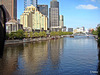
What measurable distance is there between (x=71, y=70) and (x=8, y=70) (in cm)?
923

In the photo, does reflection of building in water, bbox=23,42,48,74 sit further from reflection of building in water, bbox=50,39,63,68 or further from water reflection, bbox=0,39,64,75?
reflection of building in water, bbox=50,39,63,68

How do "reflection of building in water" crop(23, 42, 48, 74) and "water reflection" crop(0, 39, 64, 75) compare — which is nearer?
"water reflection" crop(0, 39, 64, 75)

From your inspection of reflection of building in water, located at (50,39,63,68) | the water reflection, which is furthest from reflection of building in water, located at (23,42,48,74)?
reflection of building in water, located at (50,39,63,68)

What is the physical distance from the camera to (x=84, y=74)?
20625 millimetres

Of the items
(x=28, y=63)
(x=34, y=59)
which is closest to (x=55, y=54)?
(x=34, y=59)

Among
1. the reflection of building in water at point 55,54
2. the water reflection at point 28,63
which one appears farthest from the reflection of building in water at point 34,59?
the reflection of building in water at point 55,54

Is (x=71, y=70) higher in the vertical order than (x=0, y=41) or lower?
lower

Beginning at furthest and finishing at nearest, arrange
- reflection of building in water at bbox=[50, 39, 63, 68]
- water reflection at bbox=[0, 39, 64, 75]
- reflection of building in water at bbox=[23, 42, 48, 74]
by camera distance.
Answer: reflection of building in water at bbox=[50, 39, 63, 68], reflection of building in water at bbox=[23, 42, 48, 74], water reflection at bbox=[0, 39, 64, 75]

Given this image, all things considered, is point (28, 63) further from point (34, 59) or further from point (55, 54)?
point (55, 54)

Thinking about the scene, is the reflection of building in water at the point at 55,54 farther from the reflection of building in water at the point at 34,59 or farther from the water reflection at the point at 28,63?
the reflection of building in water at the point at 34,59

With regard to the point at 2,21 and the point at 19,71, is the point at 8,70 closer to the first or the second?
the point at 19,71

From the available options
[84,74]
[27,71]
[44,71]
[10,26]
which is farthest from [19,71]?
[10,26]

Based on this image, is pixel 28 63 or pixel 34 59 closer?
pixel 28 63

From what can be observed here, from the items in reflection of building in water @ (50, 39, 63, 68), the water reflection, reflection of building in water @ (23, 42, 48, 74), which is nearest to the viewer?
the water reflection
